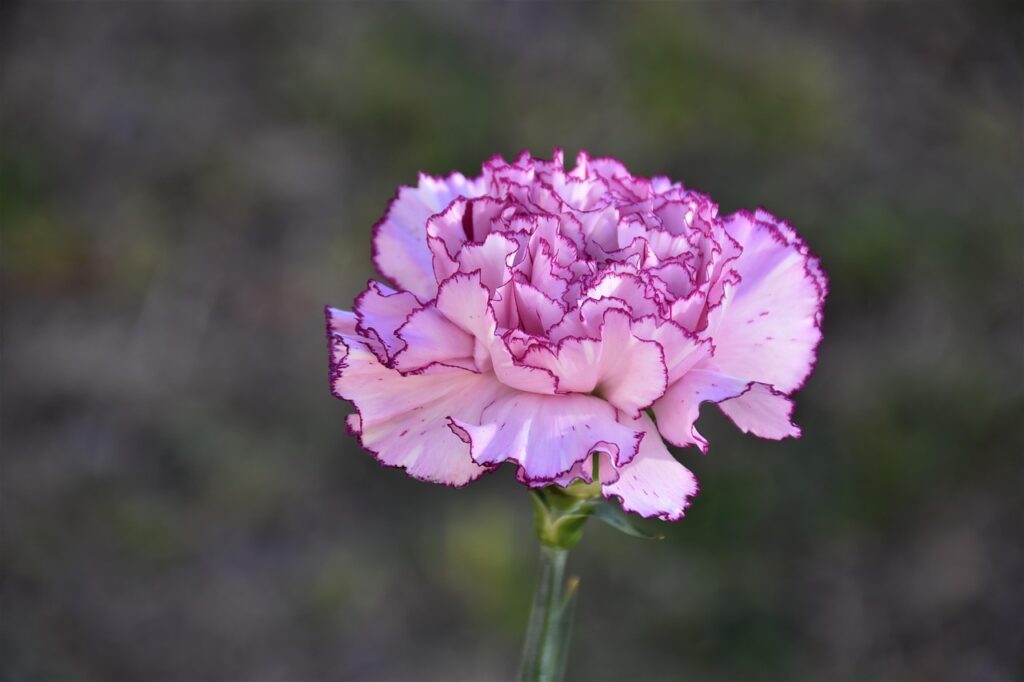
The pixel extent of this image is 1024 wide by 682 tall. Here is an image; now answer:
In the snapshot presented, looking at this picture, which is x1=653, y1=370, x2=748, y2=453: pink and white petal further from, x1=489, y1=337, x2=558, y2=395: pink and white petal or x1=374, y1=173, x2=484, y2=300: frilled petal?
x1=374, y1=173, x2=484, y2=300: frilled petal

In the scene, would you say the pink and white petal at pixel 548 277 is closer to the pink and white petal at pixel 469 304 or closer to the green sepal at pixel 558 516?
the pink and white petal at pixel 469 304

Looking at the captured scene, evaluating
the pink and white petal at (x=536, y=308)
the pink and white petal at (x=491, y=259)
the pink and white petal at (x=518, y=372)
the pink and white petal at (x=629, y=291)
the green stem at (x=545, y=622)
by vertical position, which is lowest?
the green stem at (x=545, y=622)

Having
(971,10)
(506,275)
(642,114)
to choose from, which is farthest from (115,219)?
(971,10)

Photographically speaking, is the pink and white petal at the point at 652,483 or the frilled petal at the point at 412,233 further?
the frilled petal at the point at 412,233

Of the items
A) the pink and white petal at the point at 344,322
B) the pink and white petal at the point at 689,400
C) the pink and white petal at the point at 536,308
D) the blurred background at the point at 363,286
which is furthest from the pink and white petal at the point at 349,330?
the blurred background at the point at 363,286

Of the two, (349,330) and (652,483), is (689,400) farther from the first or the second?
(349,330)

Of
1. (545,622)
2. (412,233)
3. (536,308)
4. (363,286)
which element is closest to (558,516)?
(545,622)

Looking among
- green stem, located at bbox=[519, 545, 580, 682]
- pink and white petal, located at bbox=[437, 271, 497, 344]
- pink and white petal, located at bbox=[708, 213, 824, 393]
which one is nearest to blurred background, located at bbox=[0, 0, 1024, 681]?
green stem, located at bbox=[519, 545, 580, 682]
